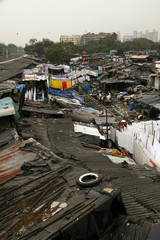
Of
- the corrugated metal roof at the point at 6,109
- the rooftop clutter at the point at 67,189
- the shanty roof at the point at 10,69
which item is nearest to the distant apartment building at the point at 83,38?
the shanty roof at the point at 10,69

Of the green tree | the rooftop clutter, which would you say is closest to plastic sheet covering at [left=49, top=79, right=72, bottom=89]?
the rooftop clutter

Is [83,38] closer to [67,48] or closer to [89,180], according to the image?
[67,48]

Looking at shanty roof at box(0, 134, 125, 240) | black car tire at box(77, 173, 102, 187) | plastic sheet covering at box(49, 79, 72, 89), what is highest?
plastic sheet covering at box(49, 79, 72, 89)

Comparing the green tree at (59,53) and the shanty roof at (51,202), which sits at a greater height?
the green tree at (59,53)

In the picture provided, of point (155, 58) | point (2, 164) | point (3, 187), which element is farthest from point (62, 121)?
point (155, 58)

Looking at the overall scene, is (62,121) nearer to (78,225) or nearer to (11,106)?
(11,106)

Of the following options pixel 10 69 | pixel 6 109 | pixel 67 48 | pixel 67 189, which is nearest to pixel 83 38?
pixel 67 48

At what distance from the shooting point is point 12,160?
6.29 m

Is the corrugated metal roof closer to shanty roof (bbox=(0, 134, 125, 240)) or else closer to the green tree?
shanty roof (bbox=(0, 134, 125, 240))

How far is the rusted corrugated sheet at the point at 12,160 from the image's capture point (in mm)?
5582

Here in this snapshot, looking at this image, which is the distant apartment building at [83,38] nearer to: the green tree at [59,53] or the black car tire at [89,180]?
the green tree at [59,53]

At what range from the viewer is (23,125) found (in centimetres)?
1052

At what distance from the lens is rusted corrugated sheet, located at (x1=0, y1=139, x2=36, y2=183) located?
18.3ft

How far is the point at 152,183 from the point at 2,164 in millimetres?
4441
